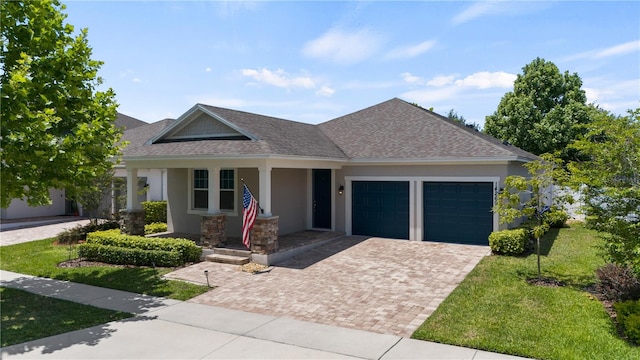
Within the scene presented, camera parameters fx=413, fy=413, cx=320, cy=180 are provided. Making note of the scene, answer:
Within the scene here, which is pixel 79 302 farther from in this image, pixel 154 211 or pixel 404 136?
pixel 404 136

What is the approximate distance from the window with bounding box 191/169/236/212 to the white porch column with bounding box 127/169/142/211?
212 centimetres

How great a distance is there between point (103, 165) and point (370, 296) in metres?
7.20

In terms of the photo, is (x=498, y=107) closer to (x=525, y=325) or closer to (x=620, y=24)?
(x=620, y=24)

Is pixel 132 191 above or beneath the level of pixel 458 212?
above

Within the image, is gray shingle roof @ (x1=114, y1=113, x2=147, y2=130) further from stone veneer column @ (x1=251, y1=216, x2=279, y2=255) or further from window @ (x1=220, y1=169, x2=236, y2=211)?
stone veneer column @ (x1=251, y1=216, x2=279, y2=255)

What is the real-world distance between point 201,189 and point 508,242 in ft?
37.4

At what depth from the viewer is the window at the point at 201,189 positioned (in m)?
16.5

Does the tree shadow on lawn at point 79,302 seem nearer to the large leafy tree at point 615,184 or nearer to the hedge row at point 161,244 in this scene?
the hedge row at point 161,244

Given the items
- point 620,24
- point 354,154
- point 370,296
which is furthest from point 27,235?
point 620,24

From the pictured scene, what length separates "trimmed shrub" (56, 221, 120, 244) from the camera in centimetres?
1661

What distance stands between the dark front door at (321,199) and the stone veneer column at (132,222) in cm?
698

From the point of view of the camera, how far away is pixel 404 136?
17.1 metres

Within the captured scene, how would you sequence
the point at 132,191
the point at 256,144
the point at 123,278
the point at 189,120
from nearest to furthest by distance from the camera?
the point at 123,278 → the point at 256,144 → the point at 189,120 → the point at 132,191

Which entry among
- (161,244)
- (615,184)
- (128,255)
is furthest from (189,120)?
(615,184)
